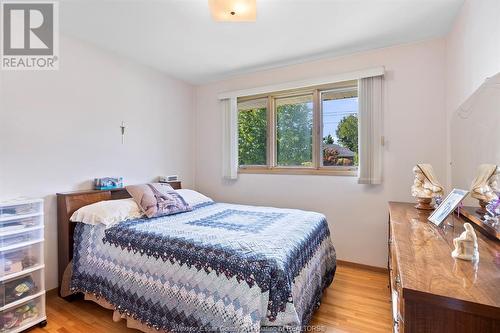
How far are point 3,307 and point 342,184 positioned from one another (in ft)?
10.8

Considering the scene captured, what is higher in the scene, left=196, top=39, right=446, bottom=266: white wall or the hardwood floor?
left=196, top=39, right=446, bottom=266: white wall

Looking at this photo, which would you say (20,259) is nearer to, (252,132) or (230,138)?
(230,138)

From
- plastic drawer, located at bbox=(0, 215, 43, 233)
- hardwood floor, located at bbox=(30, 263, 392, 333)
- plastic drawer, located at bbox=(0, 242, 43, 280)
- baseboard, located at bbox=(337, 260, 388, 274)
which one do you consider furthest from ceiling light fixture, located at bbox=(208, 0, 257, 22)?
baseboard, located at bbox=(337, 260, 388, 274)

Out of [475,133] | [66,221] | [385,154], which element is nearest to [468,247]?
[475,133]

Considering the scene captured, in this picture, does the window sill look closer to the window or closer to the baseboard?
the window

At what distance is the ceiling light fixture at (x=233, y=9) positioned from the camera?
183 cm

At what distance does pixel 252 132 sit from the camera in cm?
379

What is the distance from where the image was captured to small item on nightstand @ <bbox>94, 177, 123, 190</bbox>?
2697 millimetres

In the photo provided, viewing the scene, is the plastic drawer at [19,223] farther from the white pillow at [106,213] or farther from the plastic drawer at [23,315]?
the plastic drawer at [23,315]

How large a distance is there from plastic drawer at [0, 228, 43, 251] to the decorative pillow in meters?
0.78

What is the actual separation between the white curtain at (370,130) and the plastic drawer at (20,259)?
10.5 feet

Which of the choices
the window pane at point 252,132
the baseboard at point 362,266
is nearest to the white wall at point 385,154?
the baseboard at point 362,266

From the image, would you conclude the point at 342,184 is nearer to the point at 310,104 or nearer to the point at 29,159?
the point at 310,104

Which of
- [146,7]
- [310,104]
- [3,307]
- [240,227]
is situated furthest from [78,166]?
[310,104]
